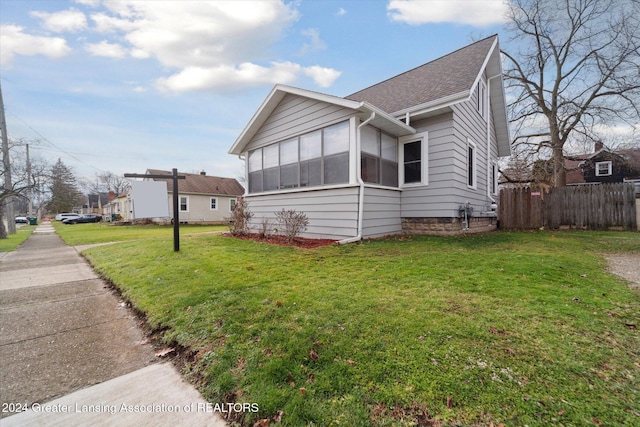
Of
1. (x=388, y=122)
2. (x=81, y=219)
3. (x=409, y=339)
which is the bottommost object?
(x=409, y=339)

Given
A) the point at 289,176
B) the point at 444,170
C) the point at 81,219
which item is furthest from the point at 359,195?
the point at 81,219

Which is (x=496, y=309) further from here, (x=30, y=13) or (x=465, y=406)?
(x=30, y=13)

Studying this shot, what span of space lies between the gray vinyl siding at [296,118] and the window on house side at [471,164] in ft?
15.5

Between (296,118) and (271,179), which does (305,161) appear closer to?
(296,118)

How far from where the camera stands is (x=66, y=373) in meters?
2.16

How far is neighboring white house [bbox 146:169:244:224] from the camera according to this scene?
2455cm

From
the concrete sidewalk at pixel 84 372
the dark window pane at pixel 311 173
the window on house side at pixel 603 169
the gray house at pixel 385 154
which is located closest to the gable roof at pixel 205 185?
the gray house at pixel 385 154

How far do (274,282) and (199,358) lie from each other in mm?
1656

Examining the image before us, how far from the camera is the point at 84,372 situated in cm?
217

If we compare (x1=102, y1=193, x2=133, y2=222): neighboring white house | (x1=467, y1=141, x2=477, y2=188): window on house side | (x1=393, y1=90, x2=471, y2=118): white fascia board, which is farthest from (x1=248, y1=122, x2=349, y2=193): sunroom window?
(x1=102, y1=193, x2=133, y2=222): neighboring white house

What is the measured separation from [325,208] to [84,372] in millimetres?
6262

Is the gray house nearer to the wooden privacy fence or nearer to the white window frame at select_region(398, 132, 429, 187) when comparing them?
the white window frame at select_region(398, 132, 429, 187)

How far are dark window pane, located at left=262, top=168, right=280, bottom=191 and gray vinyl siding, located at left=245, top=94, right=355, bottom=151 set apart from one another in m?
1.04

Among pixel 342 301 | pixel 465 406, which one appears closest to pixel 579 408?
pixel 465 406
